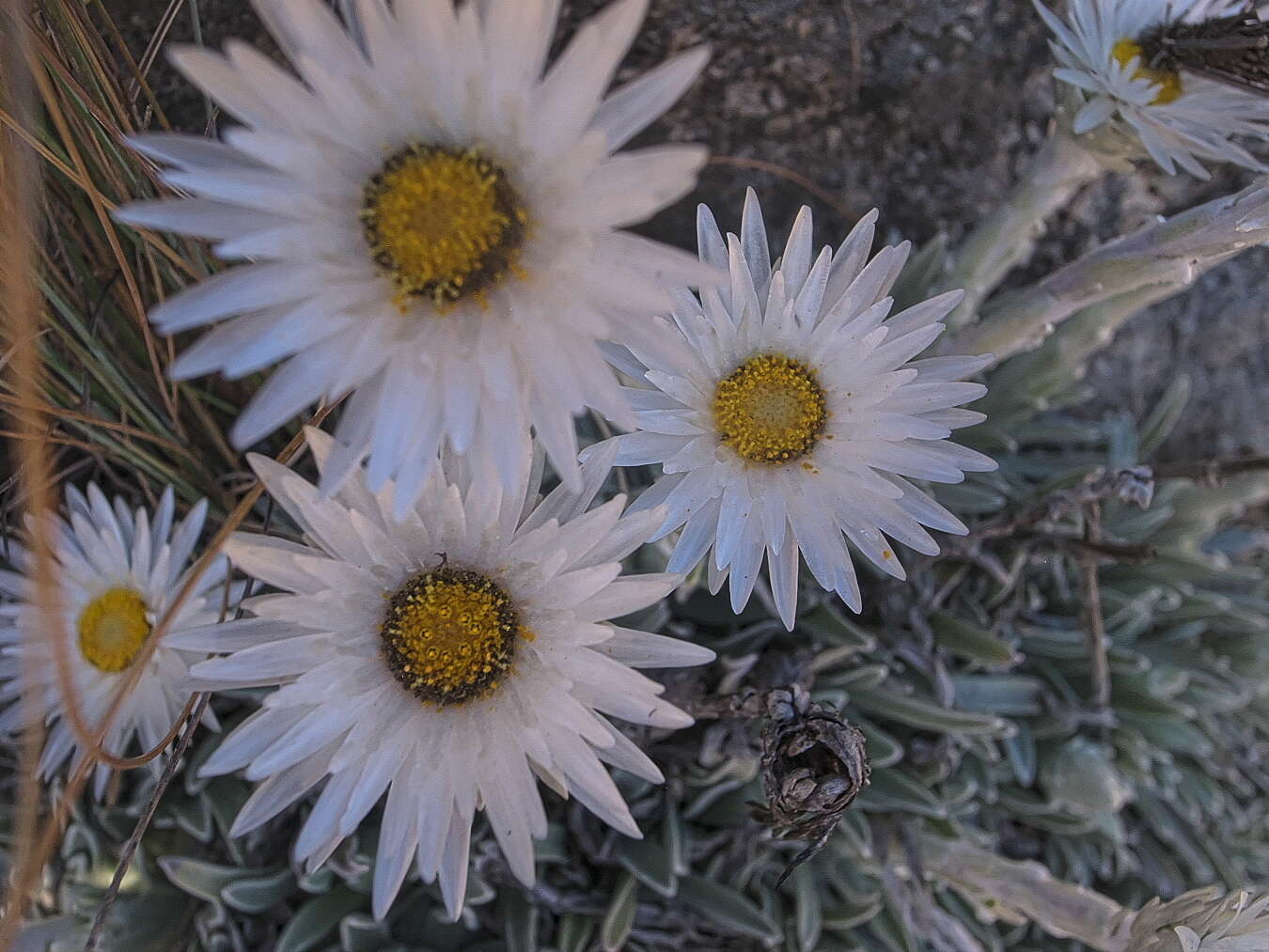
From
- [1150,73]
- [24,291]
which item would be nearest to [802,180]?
[1150,73]

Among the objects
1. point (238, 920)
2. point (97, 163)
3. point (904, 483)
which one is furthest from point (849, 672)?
point (97, 163)

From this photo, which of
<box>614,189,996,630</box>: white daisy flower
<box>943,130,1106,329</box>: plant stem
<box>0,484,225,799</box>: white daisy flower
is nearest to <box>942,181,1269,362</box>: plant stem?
<box>943,130,1106,329</box>: plant stem

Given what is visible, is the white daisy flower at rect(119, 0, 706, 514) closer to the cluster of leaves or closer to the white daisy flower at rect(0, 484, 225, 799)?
the cluster of leaves

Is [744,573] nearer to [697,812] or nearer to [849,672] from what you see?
[849,672]

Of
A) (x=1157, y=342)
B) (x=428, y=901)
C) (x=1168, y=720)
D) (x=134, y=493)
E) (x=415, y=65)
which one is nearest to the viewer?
(x=415, y=65)

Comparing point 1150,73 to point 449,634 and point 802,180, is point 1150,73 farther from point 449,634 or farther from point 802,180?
point 449,634

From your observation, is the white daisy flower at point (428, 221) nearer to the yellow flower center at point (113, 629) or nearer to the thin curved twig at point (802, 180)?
the yellow flower center at point (113, 629)
